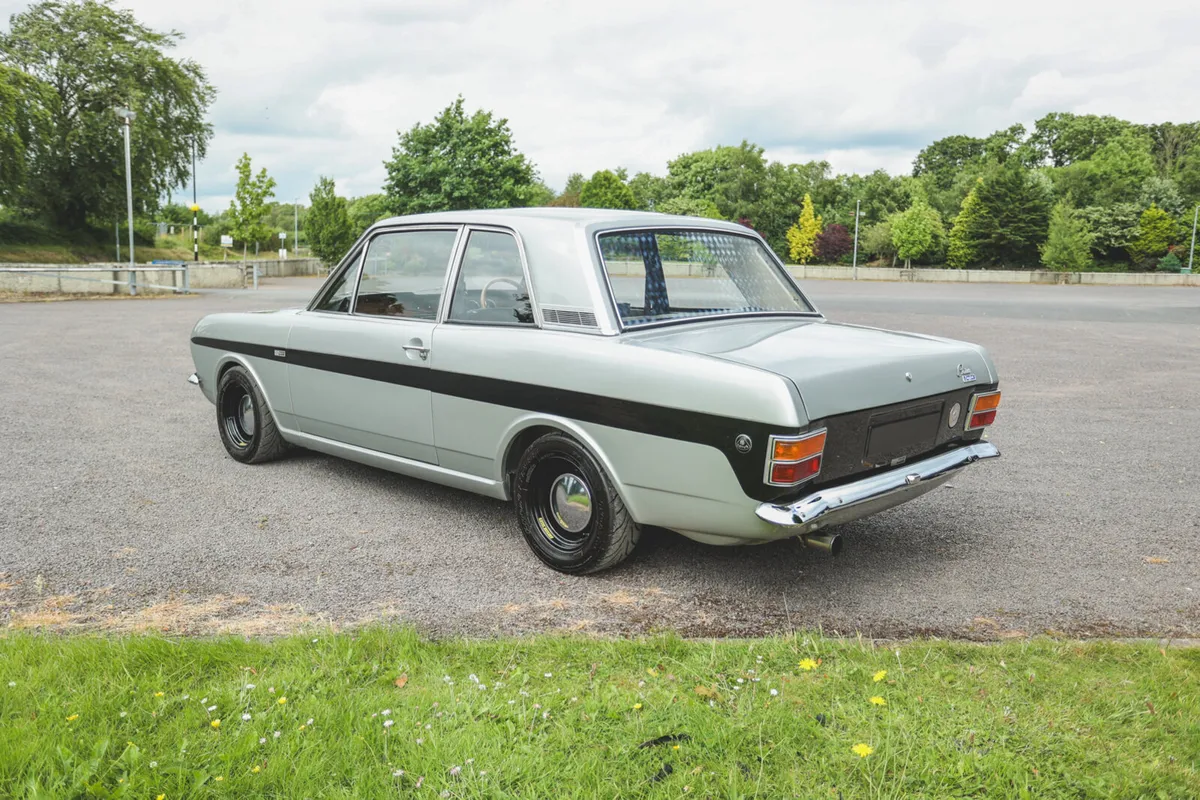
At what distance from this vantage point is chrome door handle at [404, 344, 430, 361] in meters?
4.88

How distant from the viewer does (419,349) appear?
4.90 m

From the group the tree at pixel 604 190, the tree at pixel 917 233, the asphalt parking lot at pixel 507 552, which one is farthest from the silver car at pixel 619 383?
the tree at pixel 917 233

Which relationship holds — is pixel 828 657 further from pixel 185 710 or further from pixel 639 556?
pixel 185 710

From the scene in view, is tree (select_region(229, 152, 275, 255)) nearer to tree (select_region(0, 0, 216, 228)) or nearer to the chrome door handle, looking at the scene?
tree (select_region(0, 0, 216, 228))

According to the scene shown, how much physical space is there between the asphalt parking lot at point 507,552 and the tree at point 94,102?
4456 centimetres

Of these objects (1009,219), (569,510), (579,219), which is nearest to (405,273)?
(579,219)

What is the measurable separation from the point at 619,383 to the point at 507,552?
131 cm

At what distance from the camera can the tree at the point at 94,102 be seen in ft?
Result: 151

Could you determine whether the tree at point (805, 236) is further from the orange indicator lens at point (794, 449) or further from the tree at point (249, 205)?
the orange indicator lens at point (794, 449)

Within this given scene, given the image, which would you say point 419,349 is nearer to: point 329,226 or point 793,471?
point 793,471

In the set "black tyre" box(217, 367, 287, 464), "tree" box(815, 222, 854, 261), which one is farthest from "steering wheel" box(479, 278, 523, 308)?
"tree" box(815, 222, 854, 261)

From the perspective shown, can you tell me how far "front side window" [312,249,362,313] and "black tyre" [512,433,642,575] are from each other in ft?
5.96

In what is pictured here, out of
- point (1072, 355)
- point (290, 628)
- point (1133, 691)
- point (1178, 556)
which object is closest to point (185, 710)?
point (290, 628)

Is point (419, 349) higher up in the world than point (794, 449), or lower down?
higher up
